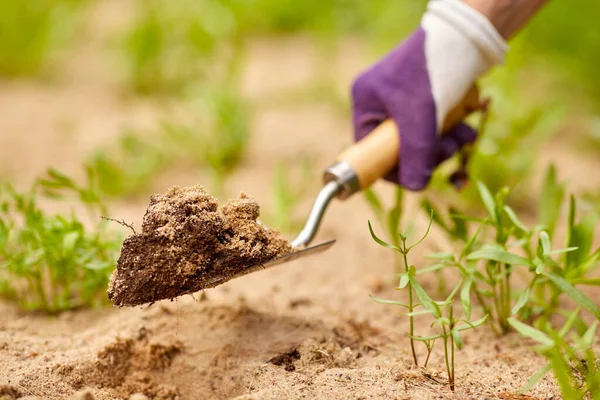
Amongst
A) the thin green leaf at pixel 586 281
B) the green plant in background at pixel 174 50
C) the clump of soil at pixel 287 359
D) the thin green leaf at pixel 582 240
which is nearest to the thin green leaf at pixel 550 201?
the thin green leaf at pixel 582 240

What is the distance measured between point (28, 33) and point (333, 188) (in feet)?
9.07

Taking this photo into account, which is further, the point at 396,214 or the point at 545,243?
the point at 396,214

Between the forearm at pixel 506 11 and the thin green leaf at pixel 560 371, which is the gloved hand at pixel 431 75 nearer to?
the forearm at pixel 506 11

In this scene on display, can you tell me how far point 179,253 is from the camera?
1.36 metres

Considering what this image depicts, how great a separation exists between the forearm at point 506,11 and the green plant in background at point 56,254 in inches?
46.9

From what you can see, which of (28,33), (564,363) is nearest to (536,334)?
(564,363)

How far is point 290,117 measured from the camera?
11.7 feet

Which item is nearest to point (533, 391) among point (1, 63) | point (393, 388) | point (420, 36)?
point (393, 388)

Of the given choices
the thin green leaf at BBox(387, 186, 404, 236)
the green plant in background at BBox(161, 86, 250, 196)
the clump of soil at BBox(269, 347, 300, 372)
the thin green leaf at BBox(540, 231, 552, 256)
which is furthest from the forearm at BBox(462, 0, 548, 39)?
the green plant in background at BBox(161, 86, 250, 196)

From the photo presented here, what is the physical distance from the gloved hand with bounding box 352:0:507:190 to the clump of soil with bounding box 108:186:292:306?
630 millimetres

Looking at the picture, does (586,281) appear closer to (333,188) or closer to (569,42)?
(333,188)

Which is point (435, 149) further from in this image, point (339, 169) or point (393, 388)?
point (393, 388)

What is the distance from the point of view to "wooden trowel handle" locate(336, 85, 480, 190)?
5.81ft

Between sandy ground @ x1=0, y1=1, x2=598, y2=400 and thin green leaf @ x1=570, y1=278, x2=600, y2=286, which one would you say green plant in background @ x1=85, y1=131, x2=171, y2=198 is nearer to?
sandy ground @ x1=0, y1=1, x2=598, y2=400
